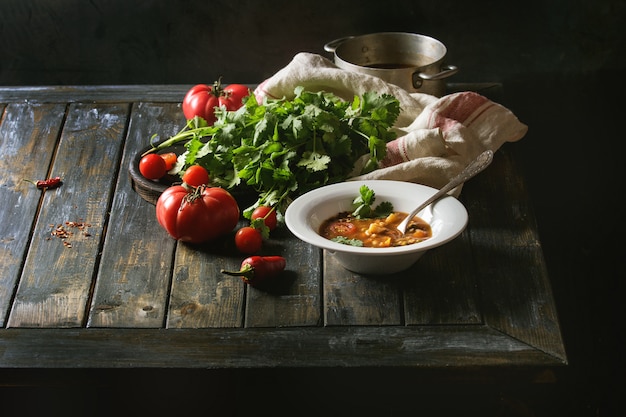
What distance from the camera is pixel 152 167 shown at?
1.87m

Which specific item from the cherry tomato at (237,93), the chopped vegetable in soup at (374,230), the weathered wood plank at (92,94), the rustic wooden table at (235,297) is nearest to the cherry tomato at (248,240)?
the rustic wooden table at (235,297)

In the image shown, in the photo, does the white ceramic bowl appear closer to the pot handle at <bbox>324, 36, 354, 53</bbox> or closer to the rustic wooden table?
the rustic wooden table

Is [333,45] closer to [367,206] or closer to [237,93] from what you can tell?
[237,93]

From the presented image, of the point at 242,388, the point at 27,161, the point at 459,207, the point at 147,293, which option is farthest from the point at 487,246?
the point at 27,161

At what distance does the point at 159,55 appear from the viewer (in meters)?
3.21

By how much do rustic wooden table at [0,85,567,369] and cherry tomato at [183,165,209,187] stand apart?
0.37 feet

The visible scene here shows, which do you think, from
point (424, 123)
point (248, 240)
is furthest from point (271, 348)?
point (424, 123)

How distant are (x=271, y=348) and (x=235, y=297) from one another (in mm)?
170

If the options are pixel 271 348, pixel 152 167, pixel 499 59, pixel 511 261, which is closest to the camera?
pixel 271 348

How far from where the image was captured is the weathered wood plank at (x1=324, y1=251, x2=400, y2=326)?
1456mm

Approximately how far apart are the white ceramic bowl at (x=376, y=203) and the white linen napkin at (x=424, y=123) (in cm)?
13

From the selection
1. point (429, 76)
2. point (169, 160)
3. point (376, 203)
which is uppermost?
point (429, 76)

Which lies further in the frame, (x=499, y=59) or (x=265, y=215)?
(x=499, y=59)

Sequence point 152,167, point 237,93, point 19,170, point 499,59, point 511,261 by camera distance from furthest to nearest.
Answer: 1. point 499,59
2. point 237,93
3. point 19,170
4. point 152,167
5. point 511,261
